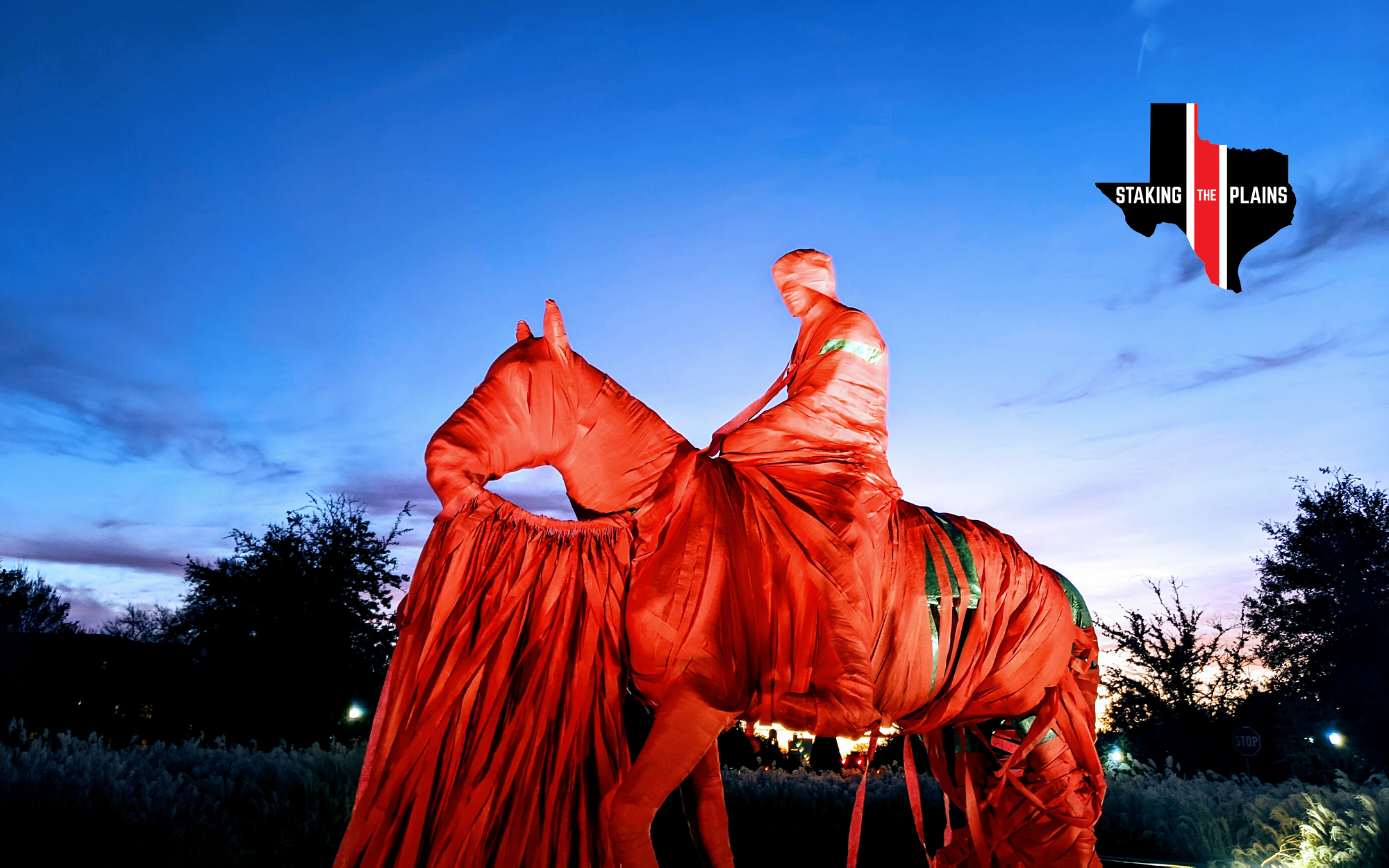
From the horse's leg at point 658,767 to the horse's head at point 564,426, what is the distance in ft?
1.78

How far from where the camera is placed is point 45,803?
3.32 meters

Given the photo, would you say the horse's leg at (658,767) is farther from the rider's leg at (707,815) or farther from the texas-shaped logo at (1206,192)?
the texas-shaped logo at (1206,192)

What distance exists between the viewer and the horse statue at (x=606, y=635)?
5.89 ft

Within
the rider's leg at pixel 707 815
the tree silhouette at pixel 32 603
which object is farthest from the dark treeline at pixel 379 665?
the tree silhouette at pixel 32 603

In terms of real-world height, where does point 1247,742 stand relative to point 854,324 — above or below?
below

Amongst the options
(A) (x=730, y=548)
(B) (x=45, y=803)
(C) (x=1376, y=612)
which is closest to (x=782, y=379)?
(A) (x=730, y=548)

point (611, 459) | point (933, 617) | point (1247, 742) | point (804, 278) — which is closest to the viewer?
point (611, 459)

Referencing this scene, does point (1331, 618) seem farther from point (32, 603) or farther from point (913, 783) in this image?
point (32, 603)

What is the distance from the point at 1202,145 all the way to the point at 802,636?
14.1 ft

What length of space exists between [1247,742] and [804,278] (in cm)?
1019

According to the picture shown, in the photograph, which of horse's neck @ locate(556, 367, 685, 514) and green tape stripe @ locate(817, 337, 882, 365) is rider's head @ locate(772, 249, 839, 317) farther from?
horse's neck @ locate(556, 367, 685, 514)

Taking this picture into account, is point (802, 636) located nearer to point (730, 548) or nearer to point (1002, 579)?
point (730, 548)

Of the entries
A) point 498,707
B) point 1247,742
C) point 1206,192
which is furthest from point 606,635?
point 1247,742

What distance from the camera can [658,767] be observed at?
72.3 inches
